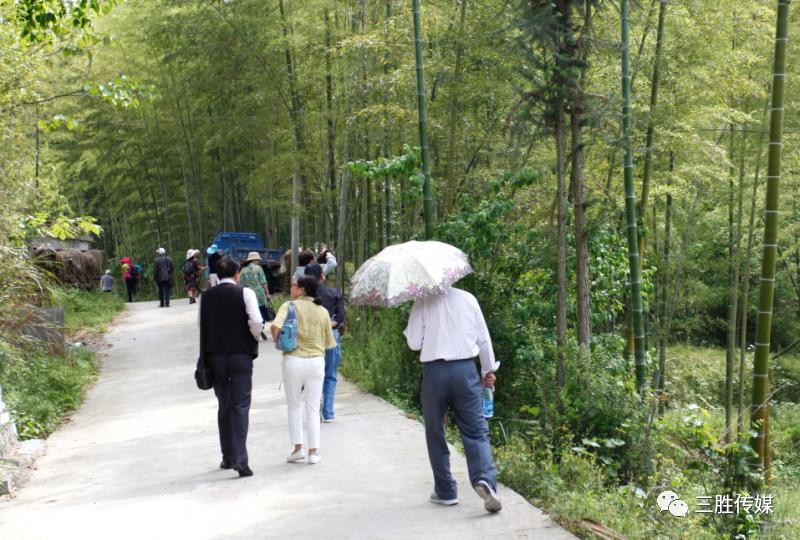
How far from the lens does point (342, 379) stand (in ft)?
34.4

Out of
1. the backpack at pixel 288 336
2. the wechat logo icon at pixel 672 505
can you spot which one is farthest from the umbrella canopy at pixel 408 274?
the wechat logo icon at pixel 672 505

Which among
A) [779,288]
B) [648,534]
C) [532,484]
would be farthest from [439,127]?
[779,288]

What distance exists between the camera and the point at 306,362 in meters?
6.28

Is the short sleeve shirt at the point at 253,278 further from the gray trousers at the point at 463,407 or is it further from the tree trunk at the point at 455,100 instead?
the gray trousers at the point at 463,407

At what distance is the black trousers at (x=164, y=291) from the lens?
1969cm

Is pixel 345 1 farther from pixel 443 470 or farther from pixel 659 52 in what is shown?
pixel 443 470

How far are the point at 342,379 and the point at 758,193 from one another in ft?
28.5

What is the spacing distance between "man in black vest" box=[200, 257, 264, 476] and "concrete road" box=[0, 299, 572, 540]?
17.7 inches

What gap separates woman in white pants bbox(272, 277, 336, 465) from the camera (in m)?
6.27

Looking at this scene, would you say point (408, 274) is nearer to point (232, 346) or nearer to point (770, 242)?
point (232, 346)

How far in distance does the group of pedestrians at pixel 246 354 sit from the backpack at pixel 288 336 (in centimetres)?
2

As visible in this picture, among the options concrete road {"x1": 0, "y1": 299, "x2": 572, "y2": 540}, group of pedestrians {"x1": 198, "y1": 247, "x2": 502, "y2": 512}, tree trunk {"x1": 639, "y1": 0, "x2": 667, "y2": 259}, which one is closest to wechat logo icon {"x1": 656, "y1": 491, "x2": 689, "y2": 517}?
concrete road {"x1": 0, "y1": 299, "x2": 572, "y2": 540}

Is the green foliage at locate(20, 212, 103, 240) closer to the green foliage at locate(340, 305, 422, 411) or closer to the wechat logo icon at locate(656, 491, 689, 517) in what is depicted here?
the green foliage at locate(340, 305, 422, 411)

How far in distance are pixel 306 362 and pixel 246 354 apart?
19.2 inches
